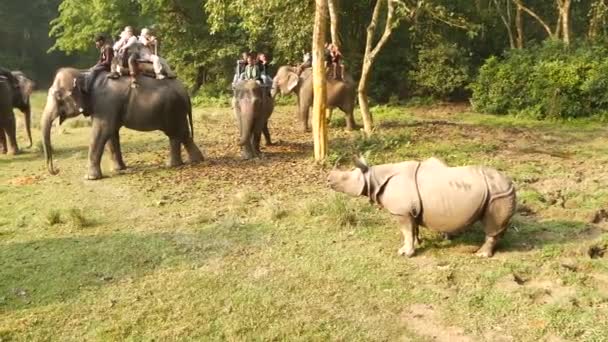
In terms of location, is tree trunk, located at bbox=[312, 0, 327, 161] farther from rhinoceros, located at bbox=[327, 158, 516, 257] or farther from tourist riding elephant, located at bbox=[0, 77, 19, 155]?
tourist riding elephant, located at bbox=[0, 77, 19, 155]

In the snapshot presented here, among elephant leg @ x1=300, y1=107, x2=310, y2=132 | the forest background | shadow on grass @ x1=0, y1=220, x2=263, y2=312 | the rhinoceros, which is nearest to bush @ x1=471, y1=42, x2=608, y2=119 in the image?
the forest background

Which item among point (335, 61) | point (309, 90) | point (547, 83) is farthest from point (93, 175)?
point (547, 83)

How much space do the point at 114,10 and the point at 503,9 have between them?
14662mm

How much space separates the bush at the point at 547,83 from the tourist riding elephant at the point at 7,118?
514 inches

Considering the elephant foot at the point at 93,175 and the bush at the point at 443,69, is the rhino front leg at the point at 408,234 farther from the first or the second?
the bush at the point at 443,69

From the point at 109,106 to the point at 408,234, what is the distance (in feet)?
21.0

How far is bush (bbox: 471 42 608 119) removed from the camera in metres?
17.5

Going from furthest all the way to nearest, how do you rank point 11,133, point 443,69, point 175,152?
point 443,69 → point 11,133 → point 175,152

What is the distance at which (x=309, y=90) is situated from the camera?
15.8m

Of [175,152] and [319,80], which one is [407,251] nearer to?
[319,80]

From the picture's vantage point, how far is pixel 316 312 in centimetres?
617

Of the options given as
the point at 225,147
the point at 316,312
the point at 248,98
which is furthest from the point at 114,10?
the point at 316,312

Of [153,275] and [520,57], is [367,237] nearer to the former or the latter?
[153,275]

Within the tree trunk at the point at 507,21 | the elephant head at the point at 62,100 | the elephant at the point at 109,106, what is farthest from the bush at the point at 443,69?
the elephant head at the point at 62,100
